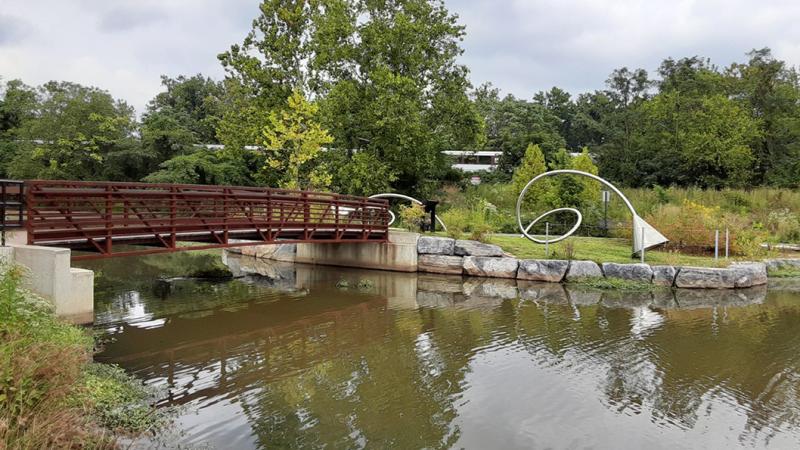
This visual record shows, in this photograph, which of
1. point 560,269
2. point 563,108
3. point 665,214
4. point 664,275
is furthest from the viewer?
point 563,108

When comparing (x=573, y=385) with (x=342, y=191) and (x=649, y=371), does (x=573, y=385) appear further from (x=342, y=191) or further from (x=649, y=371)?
(x=342, y=191)

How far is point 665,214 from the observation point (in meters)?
21.0

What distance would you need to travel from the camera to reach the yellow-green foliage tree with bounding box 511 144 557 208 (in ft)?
85.1

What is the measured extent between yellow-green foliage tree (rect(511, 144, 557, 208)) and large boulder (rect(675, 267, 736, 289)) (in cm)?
939

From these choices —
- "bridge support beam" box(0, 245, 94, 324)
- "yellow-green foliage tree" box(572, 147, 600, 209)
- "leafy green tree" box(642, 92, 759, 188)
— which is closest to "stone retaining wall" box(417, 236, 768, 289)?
"yellow-green foliage tree" box(572, 147, 600, 209)

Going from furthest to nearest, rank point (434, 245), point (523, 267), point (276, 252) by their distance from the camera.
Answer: point (276, 252) → point (434, 245) → point (523, 267)

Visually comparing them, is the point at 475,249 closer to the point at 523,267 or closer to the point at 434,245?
the point at 434,245

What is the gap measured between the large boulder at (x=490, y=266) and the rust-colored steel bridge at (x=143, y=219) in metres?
4.16

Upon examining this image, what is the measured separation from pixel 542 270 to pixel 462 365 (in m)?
9.15

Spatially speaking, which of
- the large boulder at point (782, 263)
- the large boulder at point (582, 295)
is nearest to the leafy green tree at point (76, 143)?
the large boulder at point (582, 295)

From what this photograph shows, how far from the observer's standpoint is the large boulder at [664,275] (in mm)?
16109

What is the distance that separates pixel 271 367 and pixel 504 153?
38.8 meters

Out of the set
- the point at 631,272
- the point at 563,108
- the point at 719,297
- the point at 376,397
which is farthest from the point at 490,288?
the point at 563,108

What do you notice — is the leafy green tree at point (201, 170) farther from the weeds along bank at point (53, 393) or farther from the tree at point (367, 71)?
the weeds along bank at point (53, 393)
